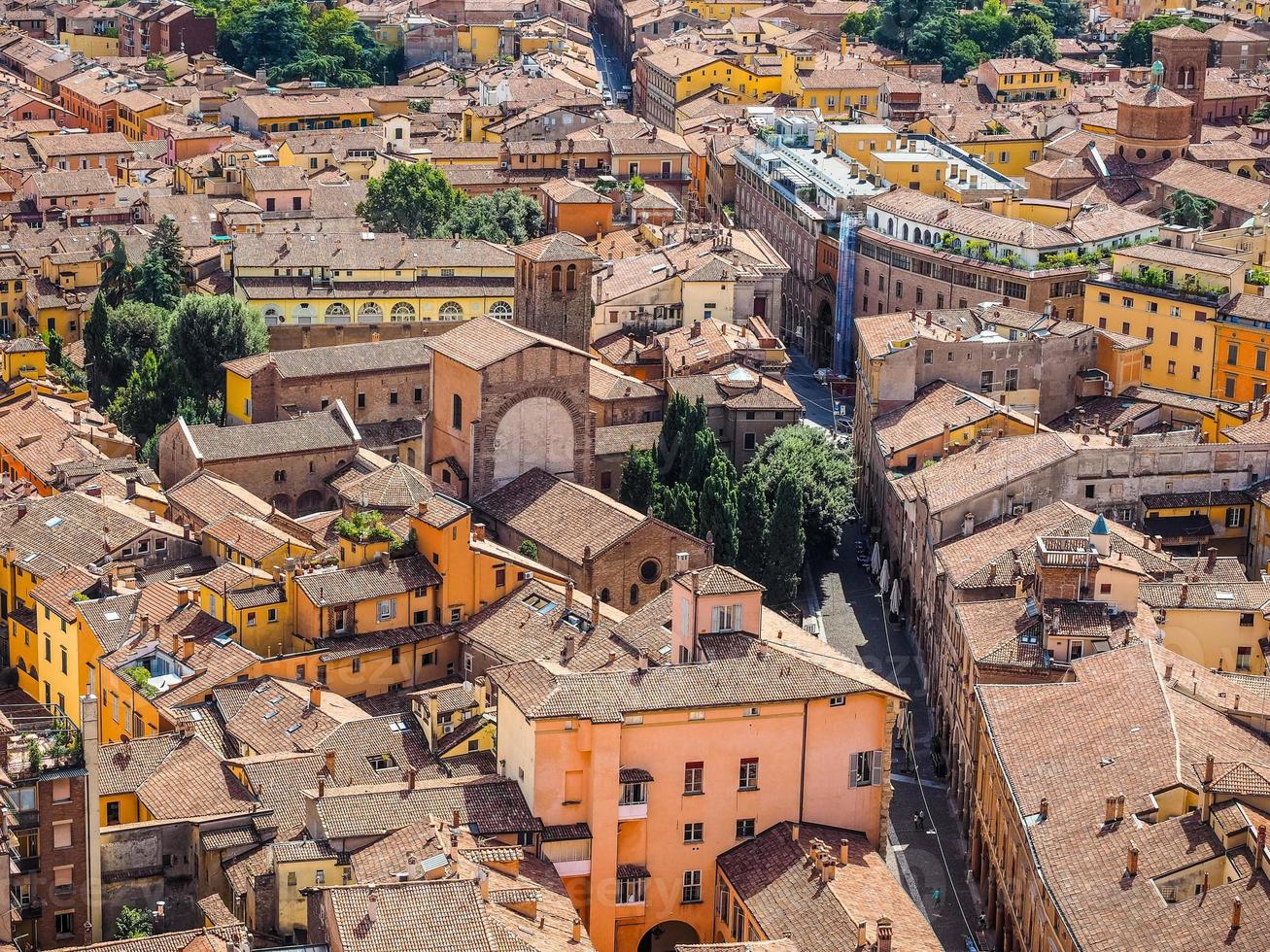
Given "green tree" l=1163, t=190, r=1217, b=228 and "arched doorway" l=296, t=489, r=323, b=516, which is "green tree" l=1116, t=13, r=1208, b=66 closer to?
"green tree" l=1163, t=190, r=1217, b=228

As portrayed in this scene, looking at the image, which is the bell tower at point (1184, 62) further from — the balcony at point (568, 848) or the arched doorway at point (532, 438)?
the balcony at point (568, 848)

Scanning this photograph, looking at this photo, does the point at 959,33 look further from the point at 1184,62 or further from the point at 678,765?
the point at 678,765

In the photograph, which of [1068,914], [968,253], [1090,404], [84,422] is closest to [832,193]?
[968,253]

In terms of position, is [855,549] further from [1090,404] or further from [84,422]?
[84,422]

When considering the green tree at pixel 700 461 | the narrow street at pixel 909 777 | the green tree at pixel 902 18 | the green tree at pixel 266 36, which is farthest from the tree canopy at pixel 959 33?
the green tree at pixel 700 461

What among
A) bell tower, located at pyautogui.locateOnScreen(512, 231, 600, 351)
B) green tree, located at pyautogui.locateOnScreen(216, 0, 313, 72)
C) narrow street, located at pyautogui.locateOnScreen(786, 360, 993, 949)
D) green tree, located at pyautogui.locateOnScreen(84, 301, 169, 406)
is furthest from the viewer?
green tree, located at pyautogui.locateOnScreen(216, 0, 313, 72)

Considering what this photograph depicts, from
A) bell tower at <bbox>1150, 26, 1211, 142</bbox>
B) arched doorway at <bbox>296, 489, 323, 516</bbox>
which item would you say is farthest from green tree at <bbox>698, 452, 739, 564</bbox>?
bell tower at <bbox>1150, 26, 1211, 142</bbox>
